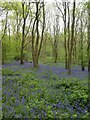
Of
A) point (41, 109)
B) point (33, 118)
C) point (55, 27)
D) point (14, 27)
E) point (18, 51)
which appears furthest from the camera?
point (55, 27)

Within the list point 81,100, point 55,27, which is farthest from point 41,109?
point 55,27

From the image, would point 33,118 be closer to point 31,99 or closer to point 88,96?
point 31,99

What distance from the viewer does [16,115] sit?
4.20m

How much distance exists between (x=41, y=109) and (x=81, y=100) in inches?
58.8

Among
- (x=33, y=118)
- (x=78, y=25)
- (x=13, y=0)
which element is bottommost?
(x=33, y=118)

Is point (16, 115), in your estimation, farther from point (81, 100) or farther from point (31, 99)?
point (81, 100)

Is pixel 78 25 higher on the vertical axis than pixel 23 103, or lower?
higher

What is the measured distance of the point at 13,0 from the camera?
2381 cm

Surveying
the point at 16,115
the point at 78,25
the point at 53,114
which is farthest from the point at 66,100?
the point at 78,25

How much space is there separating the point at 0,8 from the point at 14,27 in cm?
1027

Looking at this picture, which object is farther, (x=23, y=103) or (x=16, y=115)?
(x=23, y=103)

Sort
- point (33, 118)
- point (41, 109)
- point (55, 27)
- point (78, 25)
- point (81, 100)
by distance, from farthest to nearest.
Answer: point (55, 27) → point (78, 25) → point (81, 100) → point (41, 109) → point (33, 118)

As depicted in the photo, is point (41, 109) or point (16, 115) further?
point (41, 109)

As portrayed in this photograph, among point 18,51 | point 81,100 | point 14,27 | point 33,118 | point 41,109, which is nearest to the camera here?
point 33,118
